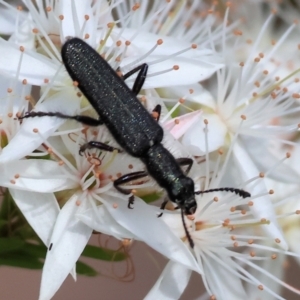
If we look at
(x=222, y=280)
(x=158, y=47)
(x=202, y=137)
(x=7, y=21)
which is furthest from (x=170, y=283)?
(x=7, y=21)

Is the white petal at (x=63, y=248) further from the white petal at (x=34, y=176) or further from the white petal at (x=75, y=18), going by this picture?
the white petal at (x=75, y=18)

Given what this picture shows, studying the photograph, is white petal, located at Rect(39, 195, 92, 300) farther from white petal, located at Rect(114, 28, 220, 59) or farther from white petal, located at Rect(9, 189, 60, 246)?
white petal, located at Rect(114, 28, 220, 59)

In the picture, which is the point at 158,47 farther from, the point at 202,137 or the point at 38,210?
the point at 38,210

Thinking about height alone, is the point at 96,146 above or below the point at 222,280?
above

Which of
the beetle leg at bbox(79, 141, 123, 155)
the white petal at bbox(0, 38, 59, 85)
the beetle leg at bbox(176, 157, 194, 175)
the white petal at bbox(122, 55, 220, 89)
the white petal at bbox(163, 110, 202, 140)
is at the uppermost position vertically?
the white petal at bbox(122, 55, 220, 89)

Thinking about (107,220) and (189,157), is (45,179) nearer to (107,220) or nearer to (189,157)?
(107,220)

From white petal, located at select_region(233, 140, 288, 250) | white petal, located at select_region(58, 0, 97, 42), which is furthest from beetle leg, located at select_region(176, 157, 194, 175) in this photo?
white petal, located at select_region(58, 0, 97, 42)
